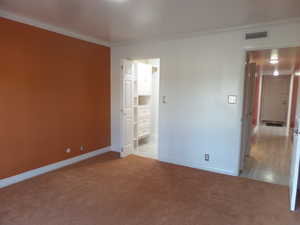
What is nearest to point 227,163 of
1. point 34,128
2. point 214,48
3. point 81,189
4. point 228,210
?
point 228,210

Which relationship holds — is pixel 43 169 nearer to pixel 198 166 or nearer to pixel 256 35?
pixel 198 166

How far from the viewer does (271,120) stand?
9.86 meters

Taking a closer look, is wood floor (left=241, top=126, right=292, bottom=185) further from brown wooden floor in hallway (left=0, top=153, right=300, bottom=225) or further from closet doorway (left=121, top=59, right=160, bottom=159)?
closet doorway (left=121, top=59, right=160, bottom=159)

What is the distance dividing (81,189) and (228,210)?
6.85 ft

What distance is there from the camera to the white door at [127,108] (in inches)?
173

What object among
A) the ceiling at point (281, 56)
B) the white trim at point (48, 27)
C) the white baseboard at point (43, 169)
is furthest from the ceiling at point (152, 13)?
the white baseboard at point (43, 169)

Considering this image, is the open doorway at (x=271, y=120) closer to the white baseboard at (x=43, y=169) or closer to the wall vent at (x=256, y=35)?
the wall vent at (x=256, y=35)

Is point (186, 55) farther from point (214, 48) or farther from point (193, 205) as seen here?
point (193, 205)

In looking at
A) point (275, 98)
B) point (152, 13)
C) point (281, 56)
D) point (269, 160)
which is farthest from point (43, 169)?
point (275, 98)

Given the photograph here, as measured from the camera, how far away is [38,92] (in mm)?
3379

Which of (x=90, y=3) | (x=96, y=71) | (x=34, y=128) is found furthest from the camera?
(x=96, y=71)

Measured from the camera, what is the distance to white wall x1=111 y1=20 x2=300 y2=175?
342cm

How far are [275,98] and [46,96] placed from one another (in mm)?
10044

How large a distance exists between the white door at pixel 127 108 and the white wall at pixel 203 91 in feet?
1.16
